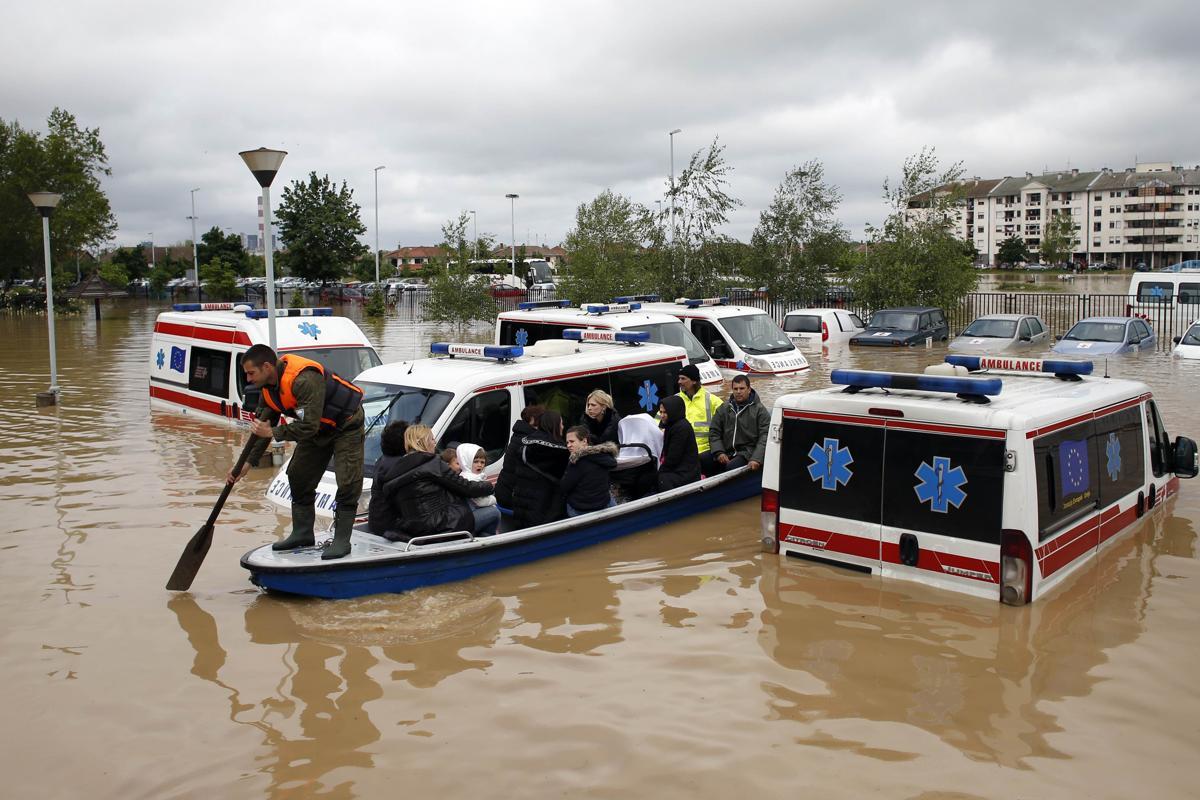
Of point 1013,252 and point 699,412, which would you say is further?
point 1013,252

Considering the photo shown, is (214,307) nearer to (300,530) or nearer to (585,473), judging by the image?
(300,530)

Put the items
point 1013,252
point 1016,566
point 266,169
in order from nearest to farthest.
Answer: point 1016,566, point 266,169, point 1013,252

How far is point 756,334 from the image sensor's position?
21.5 metres

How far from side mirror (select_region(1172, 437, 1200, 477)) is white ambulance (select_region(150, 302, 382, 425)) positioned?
1091 centimetres

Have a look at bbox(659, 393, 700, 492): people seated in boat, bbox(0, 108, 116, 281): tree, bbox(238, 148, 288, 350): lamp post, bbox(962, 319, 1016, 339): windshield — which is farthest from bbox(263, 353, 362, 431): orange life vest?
bbox(0, 108, 116, 281): tree

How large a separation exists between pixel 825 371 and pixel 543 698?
18.9m

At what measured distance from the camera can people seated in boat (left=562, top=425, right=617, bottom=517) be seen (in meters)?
9.06

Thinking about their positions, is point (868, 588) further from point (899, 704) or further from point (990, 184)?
point (990, 184)

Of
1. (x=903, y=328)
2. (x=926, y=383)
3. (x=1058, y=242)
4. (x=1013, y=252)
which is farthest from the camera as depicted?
(x=1013, y=252)

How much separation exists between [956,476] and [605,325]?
1018 cm

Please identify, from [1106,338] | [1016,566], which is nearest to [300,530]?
[1016,566]

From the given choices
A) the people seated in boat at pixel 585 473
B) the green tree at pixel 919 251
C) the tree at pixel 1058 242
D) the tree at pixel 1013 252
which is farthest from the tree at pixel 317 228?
the tree at pixel 1013 252

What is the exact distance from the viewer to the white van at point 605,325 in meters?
17.2

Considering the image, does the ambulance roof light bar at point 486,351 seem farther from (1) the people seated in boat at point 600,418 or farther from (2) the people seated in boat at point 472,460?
(2) the people seated in boat at point 472,460
